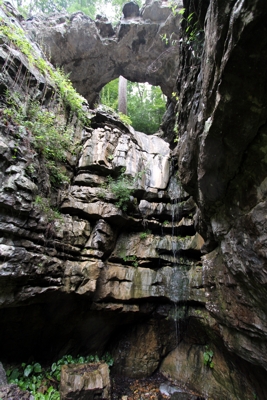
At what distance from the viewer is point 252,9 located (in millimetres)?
1838

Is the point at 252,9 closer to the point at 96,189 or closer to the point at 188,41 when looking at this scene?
the point at 188,41

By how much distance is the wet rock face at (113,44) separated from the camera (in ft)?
35.4

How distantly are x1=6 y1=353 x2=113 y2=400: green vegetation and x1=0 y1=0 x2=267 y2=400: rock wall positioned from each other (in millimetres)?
318

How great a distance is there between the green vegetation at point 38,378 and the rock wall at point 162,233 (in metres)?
0.32

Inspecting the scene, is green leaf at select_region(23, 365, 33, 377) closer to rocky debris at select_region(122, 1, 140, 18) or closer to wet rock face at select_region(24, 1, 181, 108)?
wet rock face at select_region(24, 1, 181, 108)

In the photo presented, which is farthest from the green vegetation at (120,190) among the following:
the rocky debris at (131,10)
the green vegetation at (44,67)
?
the rocky debris at (131,10)

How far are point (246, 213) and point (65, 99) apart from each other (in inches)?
309

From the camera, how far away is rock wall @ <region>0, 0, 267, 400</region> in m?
2.85

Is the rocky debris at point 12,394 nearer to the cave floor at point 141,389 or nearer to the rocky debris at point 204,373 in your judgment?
the cave floor at point 141,389

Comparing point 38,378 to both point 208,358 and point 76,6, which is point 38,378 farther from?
point 76,6

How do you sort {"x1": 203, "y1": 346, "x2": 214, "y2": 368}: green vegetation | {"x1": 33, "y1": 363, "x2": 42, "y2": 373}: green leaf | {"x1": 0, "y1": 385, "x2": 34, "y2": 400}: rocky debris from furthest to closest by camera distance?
{"x1": 203, "y1": 346, "x2": 214, "y2": 368}: green vegetation → {"x1": 33, "y1": 363, "x2": 42, "y2": 373}: green leaf → {"x1": 0, "y1": 385, "x2": 34, "y2": 400}: rocky debris

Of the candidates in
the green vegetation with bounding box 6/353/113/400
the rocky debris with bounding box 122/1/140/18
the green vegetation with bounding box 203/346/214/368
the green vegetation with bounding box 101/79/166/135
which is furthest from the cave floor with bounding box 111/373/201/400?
the rocky debris with bounding box 122/1/140/18

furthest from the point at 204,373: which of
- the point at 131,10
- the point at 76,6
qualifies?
the point at 76,6

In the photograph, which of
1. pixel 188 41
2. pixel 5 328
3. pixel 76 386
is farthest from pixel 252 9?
pixel 5 328
